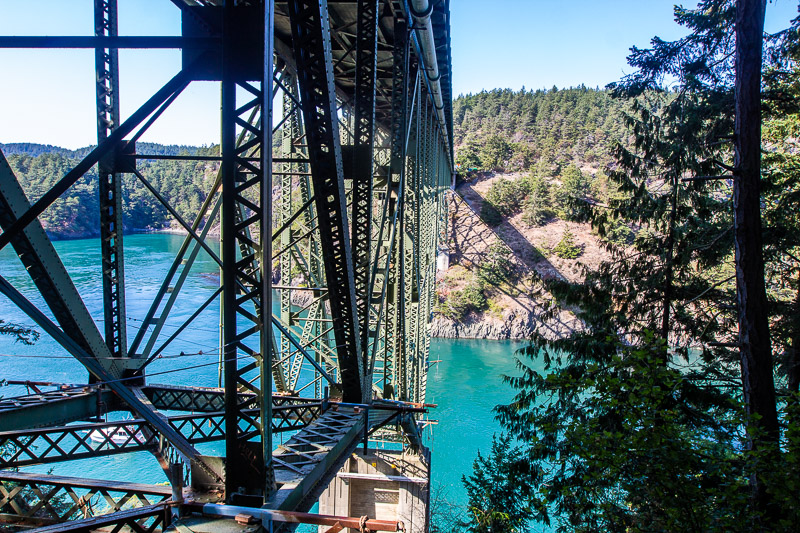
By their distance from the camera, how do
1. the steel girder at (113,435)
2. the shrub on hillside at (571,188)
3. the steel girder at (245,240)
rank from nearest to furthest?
the steel girder at (245,240) < the steel girder at (113,435) < the shrub on hillside at (571,188)

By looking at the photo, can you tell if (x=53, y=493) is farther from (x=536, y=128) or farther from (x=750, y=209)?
(x=536, y=128)

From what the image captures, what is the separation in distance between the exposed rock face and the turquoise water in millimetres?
1043

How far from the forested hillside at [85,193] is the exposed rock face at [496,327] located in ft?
77.3

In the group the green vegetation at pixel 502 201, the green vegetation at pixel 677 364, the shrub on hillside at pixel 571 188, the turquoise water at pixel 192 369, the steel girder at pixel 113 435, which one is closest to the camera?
the steel girder at pixel 113 435

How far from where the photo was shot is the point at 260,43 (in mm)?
2711

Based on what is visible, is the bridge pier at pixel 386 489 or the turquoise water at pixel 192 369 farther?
the turquoise water at pixel 192 369

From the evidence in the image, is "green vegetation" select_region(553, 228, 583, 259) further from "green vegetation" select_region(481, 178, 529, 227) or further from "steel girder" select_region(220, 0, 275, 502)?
"steel girder" select_region(220, 0, 275, 502)

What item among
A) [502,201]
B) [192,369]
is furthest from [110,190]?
[502,201]

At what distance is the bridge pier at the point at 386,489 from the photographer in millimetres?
11594

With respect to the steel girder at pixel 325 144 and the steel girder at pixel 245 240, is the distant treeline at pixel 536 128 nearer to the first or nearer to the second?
the steel girder at pixel 325 144

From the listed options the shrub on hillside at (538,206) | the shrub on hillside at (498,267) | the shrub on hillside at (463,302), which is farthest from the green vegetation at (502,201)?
the shrub on hillside at (463,302)

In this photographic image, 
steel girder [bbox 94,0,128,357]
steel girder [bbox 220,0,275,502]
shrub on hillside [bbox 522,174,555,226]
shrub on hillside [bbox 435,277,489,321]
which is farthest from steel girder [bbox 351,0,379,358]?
shrub on hillside [bbox 522,174,555,226]

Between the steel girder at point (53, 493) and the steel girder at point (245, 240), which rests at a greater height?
the steel girder at point (245, 240)

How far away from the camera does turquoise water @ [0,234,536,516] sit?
730 inches
